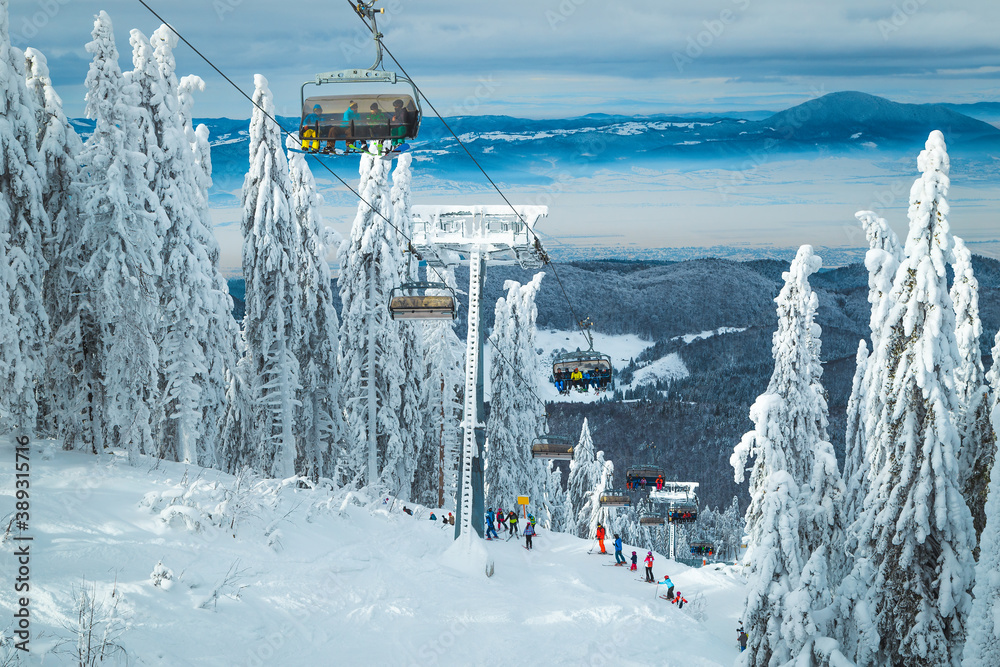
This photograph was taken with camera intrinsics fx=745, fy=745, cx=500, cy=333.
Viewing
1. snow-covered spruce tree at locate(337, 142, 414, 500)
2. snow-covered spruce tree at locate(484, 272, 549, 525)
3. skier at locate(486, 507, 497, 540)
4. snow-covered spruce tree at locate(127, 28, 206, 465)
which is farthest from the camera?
snow-covered spruce tree at locate(484, 272, 549, 525)

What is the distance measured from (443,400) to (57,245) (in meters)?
21.6

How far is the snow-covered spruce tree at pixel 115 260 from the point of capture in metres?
16.6

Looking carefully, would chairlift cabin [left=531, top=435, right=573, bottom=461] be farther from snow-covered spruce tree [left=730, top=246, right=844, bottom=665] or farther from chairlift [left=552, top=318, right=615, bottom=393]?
snow-covered spruce tree [left=730, top=246, right=844, bottom=665]

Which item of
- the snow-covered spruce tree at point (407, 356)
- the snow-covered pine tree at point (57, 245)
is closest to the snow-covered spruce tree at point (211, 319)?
the snow-covered pine tree at point (57, 245)

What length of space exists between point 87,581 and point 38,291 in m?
8.38

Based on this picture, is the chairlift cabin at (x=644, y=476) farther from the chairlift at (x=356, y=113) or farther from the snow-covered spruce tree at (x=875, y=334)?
the chairlift at (x=356, y=113)

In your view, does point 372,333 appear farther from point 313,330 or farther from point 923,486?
point 923,486

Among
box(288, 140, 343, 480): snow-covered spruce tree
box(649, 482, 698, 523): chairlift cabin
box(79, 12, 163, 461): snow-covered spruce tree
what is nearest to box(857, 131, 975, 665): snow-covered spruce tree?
box(79, 12, 163, 461): snow-covered spruce tree

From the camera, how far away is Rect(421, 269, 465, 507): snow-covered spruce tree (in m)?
36.0

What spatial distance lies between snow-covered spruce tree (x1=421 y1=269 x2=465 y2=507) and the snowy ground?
18.8 meters

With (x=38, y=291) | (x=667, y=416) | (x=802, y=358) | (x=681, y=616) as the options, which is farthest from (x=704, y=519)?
(x=38, y=291)

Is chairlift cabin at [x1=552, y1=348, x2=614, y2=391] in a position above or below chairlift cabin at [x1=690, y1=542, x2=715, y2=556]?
above

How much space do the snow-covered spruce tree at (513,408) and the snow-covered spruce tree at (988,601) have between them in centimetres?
2680

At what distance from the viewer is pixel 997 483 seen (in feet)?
31.7
